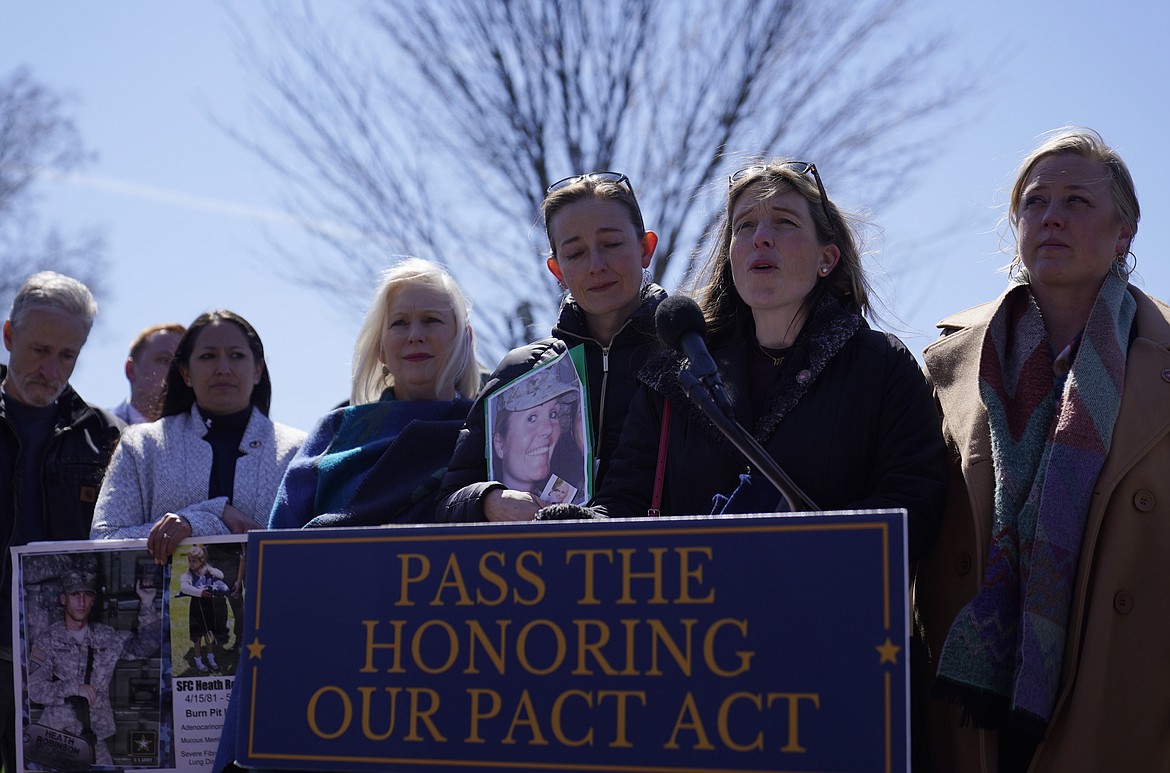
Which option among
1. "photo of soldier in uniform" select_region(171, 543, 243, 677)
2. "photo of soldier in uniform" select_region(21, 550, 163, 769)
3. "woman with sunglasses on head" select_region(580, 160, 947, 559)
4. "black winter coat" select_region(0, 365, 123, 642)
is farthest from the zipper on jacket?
"black winter coat" select_region(0, 365, 123, 642)

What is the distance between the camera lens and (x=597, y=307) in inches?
153

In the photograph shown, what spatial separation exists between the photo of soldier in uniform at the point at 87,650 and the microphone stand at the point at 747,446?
258cm

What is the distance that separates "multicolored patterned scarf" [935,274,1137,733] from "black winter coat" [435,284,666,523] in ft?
3.46

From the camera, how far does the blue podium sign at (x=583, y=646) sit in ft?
7.29

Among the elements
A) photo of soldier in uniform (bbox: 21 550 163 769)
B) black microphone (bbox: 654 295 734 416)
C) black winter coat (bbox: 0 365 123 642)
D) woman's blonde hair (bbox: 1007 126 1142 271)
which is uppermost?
woman's blonde hair (bbox: 1007 126 1142 271)

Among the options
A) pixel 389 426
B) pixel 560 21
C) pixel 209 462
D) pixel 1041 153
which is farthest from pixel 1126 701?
pixel 560 21

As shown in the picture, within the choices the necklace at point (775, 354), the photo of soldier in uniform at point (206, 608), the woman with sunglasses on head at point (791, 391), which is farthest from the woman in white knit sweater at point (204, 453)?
the necklace at point (775, 354)

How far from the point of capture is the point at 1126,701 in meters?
2.82

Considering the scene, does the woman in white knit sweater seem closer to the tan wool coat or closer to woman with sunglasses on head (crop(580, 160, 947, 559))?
woman with sunglasses on head (crop(580, 160, 947, 559))

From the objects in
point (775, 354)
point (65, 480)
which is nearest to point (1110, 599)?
point (775, 354)

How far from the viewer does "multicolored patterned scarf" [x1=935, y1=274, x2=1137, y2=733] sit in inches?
111

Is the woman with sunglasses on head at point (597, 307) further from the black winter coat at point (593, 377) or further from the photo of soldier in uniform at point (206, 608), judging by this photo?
the photo of soldier in uniform at point (206, 608)

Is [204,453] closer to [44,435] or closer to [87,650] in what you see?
[87,650]

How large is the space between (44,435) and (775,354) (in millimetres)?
3404
